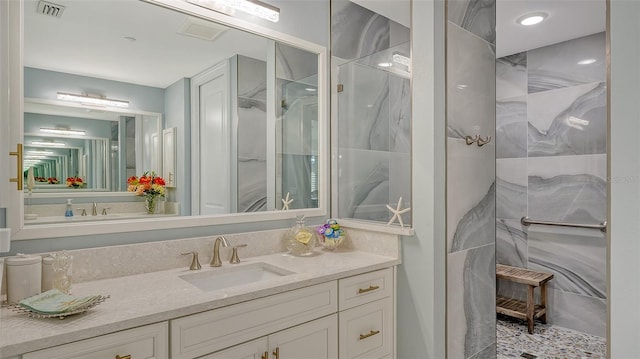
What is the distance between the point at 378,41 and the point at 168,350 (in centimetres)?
199

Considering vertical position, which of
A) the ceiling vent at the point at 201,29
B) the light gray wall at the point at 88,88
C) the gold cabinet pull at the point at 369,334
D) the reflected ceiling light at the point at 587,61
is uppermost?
the reflected ceiling light at the point at 587,61

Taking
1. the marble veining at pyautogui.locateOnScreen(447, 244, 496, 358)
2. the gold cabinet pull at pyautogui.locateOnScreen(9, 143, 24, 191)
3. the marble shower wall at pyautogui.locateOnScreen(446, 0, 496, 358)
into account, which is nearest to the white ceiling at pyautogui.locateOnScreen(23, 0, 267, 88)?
the gold cabinet pull at pyautogui.locateOnScreen(9, 143, 24, 191)

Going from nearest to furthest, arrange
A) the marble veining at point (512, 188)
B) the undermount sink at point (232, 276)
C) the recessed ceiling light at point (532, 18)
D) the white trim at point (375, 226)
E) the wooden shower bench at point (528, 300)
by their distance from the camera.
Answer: the undermount sink at point (232, 276) < the white trim at point (375, 226) < the recessed ceiling light at point (532, 18) < the wooden shower bench at point (528, 300) < the marble veining at point (512, 188)

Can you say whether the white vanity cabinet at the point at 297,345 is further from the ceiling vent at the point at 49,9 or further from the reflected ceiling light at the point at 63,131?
the ceiling vent at the point at 49,9

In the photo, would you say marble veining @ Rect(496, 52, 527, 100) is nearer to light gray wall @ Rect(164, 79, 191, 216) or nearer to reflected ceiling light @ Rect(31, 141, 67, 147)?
light gray wall @ Rect(164, 79, 191, 216)

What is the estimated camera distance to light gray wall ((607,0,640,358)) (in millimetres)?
1278

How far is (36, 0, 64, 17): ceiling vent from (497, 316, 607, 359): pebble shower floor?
126 inches

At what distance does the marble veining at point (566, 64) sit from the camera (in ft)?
9.23

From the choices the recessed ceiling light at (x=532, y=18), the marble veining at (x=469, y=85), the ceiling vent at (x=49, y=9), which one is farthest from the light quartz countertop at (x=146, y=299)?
the recessed ceiling light at (x=532, y=18)

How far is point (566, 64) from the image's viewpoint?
9.84 ft

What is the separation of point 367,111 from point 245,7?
938 mm

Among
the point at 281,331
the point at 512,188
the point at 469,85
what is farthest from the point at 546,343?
the point at 281,331

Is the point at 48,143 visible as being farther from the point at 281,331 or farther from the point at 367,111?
the point at 367,111

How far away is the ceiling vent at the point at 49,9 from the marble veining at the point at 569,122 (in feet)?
11.4
